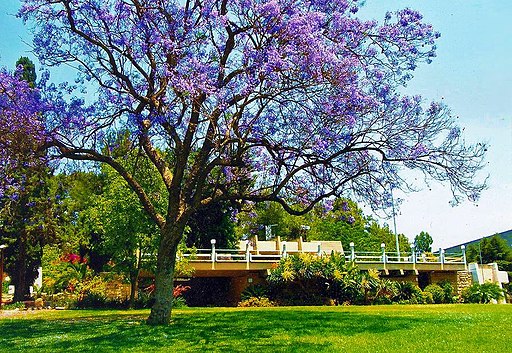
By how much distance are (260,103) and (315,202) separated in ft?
10.8

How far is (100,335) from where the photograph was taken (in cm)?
1258

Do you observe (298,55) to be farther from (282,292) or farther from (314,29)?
(282,292)

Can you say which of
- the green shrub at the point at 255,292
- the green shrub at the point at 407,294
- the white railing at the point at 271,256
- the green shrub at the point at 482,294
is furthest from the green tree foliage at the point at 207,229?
the green shrub at the point at 482,294

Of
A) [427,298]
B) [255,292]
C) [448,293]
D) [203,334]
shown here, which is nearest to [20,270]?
[255,292]

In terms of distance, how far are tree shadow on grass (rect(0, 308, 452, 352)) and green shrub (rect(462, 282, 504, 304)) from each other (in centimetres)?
2188

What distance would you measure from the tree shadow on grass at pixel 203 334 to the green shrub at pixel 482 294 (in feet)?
71.8

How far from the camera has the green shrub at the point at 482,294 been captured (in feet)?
112

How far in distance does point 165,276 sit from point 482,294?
25.5m

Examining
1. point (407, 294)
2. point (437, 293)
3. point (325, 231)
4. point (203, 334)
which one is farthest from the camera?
point (325, 231)

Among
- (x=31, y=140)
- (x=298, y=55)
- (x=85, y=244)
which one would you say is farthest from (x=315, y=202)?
(x=85, y=244)

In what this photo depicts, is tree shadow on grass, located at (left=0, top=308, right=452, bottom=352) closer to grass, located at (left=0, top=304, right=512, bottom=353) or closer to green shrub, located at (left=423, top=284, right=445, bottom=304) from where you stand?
grass, located at (left=0, top=304, right=512, bottom=353)

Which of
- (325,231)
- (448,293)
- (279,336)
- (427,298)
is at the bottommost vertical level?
(279,336)

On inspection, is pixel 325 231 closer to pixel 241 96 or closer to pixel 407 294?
pixel 407 294

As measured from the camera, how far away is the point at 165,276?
1502 centimetres
